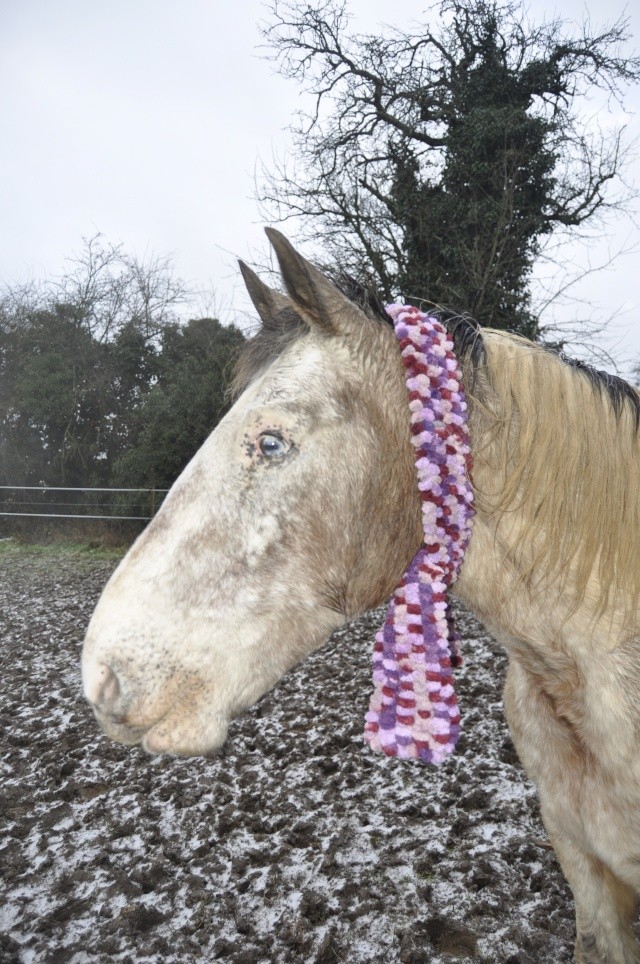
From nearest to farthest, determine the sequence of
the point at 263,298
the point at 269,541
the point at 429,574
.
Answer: the point at 269,541 < the point at 429,574 < the point at 263,298

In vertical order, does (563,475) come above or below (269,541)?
above

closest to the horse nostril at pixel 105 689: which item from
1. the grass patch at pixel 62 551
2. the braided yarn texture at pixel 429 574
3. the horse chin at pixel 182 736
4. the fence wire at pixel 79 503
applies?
the horse chin at pixel 182 736

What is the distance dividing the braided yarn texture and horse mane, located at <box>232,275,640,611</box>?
A: 0.33 ft

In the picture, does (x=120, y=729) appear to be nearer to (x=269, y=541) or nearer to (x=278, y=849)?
(x=269, y=541)

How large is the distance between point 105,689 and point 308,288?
3.57ft

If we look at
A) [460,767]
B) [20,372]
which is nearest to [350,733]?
[460,767]

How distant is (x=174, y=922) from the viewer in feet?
9.59

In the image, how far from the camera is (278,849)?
3.46 meters

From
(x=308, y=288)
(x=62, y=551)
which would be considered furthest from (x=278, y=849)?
(x=62, y=551)

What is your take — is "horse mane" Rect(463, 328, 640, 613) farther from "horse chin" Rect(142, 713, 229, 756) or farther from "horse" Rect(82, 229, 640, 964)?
"horse chin" Rect(142, 713, 229, 756)

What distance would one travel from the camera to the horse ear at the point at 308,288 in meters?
1.37

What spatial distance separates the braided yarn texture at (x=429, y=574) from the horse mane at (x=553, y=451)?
102 mm

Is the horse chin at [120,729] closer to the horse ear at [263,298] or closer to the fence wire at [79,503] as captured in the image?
the horse ear at [263,298]

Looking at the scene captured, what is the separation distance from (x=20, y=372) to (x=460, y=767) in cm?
2117
